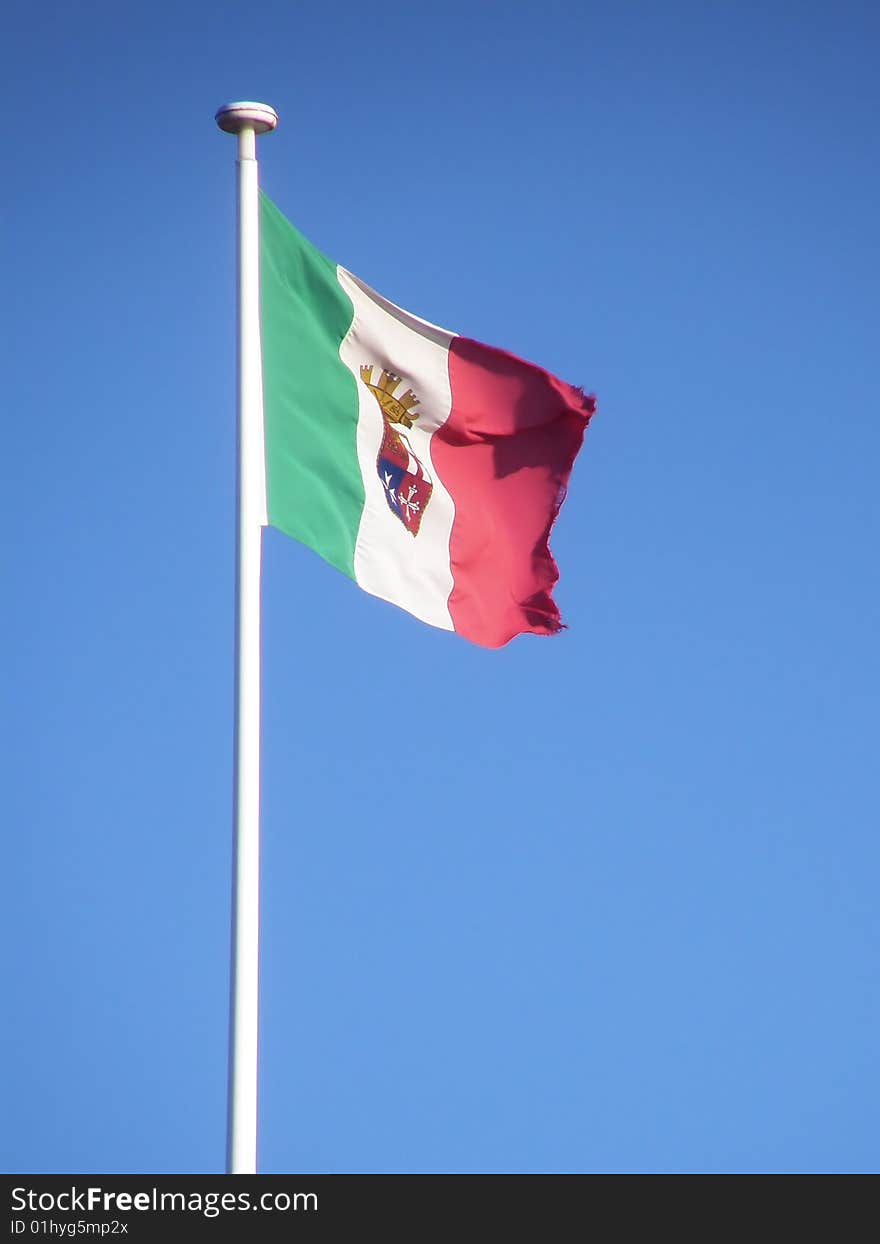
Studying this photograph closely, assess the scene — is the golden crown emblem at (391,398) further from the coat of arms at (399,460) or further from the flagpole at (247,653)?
the flagpole at (247,653)

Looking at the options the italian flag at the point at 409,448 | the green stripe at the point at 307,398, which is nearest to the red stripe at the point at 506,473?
the italian flag at the point at 409,448

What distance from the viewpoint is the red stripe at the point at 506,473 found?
17781 mm

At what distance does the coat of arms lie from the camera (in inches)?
673

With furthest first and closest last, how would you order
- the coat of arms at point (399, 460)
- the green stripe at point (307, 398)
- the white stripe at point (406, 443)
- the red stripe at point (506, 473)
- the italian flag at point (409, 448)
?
1. the red stripe at point (506, 473)
2. the coat of arms at point (399, 460)
3. the white stripe at point (406, 443)
4. the italian flag at point (409, 448)
5. the green stripe at point (307, 398)

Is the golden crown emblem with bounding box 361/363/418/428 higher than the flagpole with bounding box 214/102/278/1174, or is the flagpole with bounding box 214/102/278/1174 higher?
the golden crown emblem with bounding box 361/363/418/428

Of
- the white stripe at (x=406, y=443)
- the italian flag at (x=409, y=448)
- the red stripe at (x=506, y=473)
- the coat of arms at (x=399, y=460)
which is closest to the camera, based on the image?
the italian flag at (x=409, y=448)

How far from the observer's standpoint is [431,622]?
1694 centimetres

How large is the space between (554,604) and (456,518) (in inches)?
41.9

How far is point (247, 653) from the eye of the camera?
14945 millimetres

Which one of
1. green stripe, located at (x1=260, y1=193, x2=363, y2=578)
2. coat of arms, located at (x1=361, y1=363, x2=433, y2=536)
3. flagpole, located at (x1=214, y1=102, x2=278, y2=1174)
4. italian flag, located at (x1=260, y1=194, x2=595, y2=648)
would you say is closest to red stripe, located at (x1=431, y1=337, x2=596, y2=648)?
italian flag, located at (x1=260, y1=194, x2=595, y2=648)

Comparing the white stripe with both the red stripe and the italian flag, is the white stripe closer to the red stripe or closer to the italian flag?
the italian flag

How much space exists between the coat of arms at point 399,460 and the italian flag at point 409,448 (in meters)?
0.02
